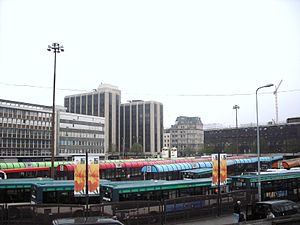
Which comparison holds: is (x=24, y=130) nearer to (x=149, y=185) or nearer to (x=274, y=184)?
(x=149, y=185)

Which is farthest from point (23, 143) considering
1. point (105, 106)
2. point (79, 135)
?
point (105, 106)

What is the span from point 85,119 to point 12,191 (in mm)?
88300

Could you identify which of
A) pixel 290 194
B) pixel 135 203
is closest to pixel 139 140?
pixel 290 194

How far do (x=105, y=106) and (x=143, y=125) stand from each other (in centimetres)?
2557

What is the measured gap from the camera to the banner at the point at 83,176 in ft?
67.8

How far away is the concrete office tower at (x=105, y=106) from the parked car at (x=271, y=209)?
130 metres

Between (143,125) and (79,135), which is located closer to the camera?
(79,135)

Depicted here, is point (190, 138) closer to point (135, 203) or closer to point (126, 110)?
point (126, 110)

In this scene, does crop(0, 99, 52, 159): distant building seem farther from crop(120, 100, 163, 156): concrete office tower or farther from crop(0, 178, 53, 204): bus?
crop(120, 100, 163, 156): concrete office tower

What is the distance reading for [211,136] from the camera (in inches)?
6097

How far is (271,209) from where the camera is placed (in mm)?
18188

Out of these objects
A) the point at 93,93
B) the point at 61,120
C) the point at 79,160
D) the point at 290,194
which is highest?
the point at 93,93

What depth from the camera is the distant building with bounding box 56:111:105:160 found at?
104312mm

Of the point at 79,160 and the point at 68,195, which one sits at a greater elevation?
the point at 79,160
